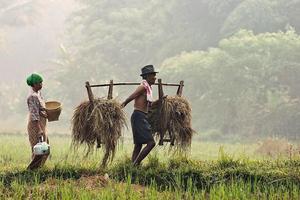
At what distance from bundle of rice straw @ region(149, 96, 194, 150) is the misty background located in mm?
19774

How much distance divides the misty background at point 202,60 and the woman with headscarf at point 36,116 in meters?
21.3

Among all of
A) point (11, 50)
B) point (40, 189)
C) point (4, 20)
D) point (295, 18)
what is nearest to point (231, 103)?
point (295, 18)

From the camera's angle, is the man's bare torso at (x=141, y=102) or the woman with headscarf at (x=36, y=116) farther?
the man's bare torso at (x=141, y=102)

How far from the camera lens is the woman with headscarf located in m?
7.83

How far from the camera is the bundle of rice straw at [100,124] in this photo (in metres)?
7.92

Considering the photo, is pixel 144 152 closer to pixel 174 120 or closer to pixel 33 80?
pixel 174 120

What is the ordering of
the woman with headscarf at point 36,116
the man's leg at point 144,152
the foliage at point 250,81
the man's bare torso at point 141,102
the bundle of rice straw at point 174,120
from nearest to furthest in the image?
the woman with headscarf at point 36,116 → the man's leg at point 144,152 → the man's bare torso at point 141,102 → the bundle of rice straw at point 174,120 → the foliage at point 250,81

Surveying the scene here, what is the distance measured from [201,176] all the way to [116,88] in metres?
31.8

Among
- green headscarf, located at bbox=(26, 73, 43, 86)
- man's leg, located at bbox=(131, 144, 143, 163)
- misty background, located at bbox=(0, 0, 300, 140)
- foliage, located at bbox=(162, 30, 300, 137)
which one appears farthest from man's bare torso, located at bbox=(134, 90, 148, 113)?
foliage, located at bbox=(162, 30, 300, 137)

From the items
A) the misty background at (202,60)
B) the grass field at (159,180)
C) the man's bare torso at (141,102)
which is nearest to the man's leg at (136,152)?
the grass field at (159,180)

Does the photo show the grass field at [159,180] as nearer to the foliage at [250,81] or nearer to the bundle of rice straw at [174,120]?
the bundle of rice straw at [174,120]

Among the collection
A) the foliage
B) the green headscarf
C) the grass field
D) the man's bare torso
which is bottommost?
the grass field

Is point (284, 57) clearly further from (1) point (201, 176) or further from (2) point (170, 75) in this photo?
(1) point (201, 176)

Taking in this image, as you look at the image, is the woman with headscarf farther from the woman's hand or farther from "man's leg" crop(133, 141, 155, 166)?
"man's leg" crop(133, 141, 155, 166)
